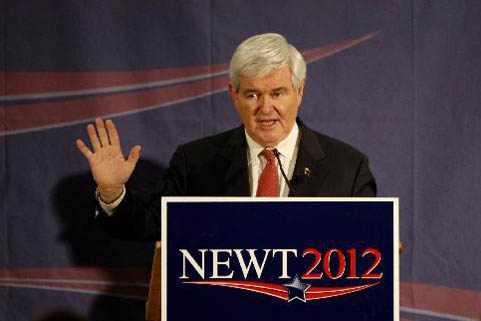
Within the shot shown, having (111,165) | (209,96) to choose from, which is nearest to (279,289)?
(111,165)

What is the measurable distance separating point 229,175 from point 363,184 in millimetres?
469

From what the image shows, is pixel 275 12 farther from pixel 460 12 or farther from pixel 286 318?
pixel 286 318

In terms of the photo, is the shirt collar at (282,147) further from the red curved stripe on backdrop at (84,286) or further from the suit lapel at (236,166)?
the red curved stripe on backdrop at (84,286)

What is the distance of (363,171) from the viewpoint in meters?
2.38

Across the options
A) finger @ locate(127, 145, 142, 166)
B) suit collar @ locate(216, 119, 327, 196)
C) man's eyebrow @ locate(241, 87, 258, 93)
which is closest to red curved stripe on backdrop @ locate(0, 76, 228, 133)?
suit collar @ locate(216, 119, 327, 196)

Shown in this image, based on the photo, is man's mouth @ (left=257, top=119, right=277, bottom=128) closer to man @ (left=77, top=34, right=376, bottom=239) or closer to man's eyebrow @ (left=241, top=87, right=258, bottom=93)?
man @ (left=77, top=34, right=376, bottom=239)

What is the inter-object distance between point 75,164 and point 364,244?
1556 millimetres

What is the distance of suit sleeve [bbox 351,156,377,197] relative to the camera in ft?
7.64

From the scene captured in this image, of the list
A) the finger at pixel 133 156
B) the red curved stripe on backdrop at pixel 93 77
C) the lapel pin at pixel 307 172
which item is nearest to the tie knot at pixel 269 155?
the lapel pin at pixel 307 172

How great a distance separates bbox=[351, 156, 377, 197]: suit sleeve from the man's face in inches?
11.7

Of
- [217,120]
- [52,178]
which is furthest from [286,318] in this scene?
[52,178]

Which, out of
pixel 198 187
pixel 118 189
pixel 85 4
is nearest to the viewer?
pixel 118 189

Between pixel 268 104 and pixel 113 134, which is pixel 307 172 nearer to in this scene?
pixel 268 104

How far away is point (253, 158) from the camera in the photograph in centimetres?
230
